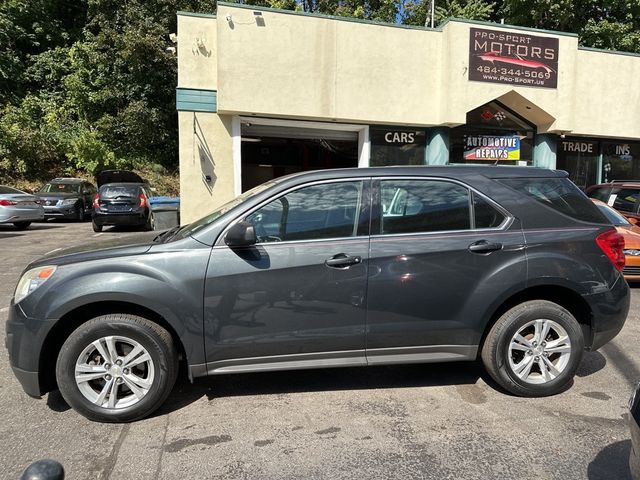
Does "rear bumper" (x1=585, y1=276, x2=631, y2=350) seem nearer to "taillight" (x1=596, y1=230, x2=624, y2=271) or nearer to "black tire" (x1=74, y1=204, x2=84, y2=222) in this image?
"taillight" (x1=596, y1=230, x2=624, y2=271)

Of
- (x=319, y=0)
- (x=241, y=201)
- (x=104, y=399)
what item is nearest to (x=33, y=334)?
(x=104, y=399)

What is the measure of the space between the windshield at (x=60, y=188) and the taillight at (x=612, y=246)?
61.5 ft

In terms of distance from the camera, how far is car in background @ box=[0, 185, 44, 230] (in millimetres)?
13992

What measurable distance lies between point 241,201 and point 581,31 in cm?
2275

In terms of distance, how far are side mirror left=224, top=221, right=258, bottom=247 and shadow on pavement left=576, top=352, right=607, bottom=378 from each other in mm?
3206

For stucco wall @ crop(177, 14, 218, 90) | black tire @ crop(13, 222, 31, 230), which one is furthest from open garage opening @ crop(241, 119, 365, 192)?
black tire @ crop(13, 222, 31, 230)

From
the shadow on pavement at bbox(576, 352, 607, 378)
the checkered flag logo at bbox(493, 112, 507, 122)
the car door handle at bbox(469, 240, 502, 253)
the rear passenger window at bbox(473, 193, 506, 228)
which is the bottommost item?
the shadow on pavement at bbox(576, 352, 607, 378)

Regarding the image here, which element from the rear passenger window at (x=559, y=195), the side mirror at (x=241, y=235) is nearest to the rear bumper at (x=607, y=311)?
the rear passenger window at (x=559, y=195)

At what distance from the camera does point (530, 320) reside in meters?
3.82

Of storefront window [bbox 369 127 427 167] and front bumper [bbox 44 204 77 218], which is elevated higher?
storefront window [bbox 369 127 427 167]

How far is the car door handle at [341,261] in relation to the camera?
353cm

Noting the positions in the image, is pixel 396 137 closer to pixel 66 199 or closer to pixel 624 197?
pixel 624 197

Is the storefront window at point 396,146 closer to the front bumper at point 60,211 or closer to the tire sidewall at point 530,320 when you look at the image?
the tire sidewall at point 530,320

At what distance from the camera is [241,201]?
3.76m
